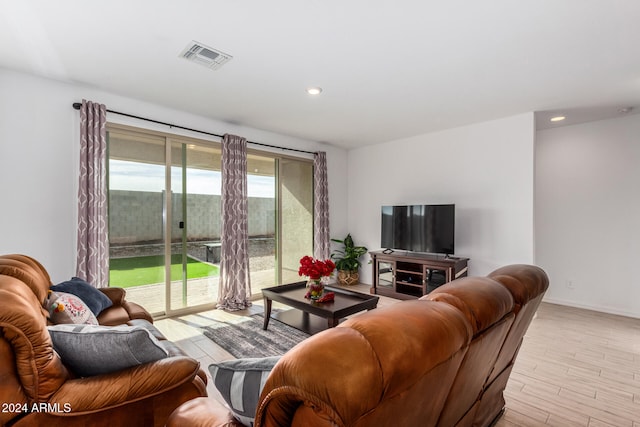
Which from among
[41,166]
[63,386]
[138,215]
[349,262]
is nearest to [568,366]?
[349,262]

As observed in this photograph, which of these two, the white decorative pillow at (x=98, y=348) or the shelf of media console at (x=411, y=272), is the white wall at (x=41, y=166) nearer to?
the white decorative pillow at (x=98, y=348)

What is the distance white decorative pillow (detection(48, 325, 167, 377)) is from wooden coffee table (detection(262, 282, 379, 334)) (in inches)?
66.7

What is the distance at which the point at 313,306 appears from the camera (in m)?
2.91

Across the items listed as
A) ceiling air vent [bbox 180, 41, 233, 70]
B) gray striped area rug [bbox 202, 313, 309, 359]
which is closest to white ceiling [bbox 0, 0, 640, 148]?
ceiling air vent [bbox 180, 41, 233, 70]

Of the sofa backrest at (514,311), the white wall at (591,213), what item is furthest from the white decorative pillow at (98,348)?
the white wall at (591,213)

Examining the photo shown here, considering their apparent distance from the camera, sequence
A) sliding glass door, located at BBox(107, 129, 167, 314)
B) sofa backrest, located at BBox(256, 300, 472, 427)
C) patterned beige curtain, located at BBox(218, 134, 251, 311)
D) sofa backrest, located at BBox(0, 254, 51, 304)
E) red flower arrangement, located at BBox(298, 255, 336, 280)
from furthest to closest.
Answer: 1. patterned beige curtain, located at BBox(218, 134, 251, 311)
2. sliding glass door, located at BBox(107, 129, 167, 314)
3. red flower arrangement, located at BBox(298, 255, 336, 280)
4. sofa backrest, located at BBox(0, 254, 51, 304)
5. sofa backrest, located at BBox(256, 300, 472, 427)

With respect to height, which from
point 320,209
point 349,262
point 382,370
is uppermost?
point 320,209

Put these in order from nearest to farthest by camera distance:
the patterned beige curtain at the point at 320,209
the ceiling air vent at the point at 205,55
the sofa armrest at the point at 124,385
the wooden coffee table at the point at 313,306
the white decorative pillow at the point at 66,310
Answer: the sofa armrest at the point at 124,385 → the white decorative pillow at the point at 66,310 → the ceiling air vent at the point at 205,55 → the wooden coffee table at the point at 313,306 → the patterned beige curtain at the point at 320,209

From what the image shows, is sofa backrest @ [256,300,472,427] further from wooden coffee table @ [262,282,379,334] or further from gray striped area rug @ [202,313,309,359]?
gray striped area rug @ [202,313,309,359]

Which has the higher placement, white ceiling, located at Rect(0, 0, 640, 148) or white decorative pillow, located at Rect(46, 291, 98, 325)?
white ceiling, located at Rect(0, 0, 640, 148)

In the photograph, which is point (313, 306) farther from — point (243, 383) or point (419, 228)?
point (419, 228)

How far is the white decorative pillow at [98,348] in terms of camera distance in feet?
4.16

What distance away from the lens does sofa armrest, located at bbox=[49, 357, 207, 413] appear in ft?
3.88

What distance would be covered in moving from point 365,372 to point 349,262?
5.13 meters
